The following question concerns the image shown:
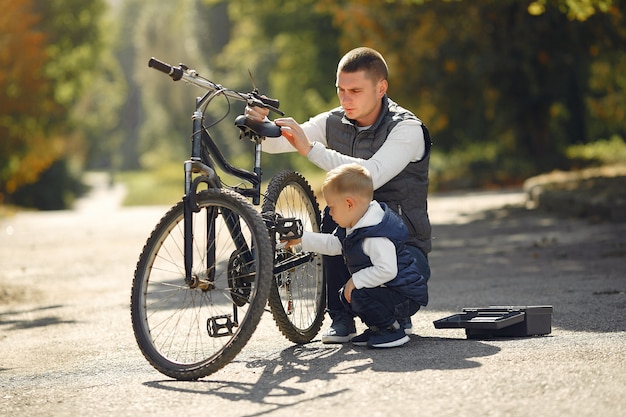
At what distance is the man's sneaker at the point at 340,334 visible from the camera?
6.08 metres

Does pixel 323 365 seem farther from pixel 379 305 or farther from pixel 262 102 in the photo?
pixel 262 102

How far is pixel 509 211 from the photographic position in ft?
59.3

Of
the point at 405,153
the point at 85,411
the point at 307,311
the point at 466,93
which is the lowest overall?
the point at 85,411

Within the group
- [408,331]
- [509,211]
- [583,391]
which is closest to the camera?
[583,391]

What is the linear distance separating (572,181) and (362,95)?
44.1ft

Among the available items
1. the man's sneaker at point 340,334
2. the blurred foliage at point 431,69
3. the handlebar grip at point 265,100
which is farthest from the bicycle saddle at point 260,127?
the blurred foliage at point 431,69

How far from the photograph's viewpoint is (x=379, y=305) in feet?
18.8

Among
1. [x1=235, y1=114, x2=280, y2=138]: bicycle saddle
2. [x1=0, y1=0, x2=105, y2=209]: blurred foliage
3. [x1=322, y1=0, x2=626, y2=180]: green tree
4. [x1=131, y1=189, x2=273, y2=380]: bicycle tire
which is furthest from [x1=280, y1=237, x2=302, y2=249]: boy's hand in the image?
[x1=0, y1=0, x2=105, y2=209]: blurred foliage

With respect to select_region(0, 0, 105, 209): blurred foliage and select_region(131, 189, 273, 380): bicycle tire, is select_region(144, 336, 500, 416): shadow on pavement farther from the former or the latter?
select_region(0, 0, 105, 209): blurred foliage

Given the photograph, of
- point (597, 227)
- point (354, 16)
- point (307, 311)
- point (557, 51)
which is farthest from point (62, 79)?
point (307, 311)

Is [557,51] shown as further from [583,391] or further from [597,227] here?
[583,391]

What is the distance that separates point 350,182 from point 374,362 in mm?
946

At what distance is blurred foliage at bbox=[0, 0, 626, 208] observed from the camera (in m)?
22.7

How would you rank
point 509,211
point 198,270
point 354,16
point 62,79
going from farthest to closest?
point 62,79 < point 354,16 < point 509,211 < point 198,270
